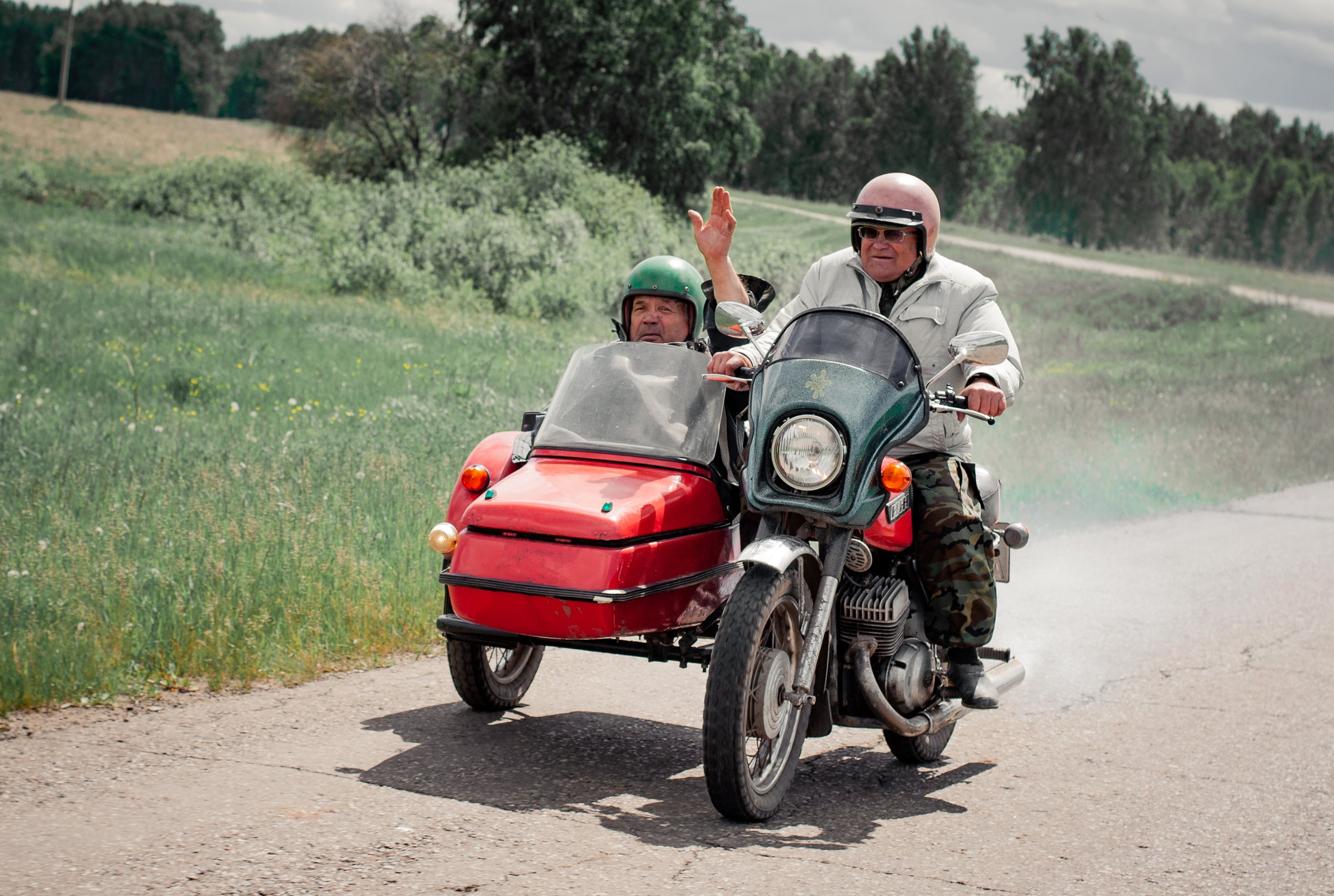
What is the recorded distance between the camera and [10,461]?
9.43 metres

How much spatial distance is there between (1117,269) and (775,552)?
45.7 meters

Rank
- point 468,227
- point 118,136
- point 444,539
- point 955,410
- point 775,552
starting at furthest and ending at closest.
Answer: point 118,136, point 468,227, point 444,539, point 955,410, point 775,552

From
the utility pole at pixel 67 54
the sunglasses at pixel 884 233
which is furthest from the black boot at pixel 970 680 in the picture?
the utility pole at pixel 67 54

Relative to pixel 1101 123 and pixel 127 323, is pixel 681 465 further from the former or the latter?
pixel 1101 123

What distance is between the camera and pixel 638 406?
5.28 meters

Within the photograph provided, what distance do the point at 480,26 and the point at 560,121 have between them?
4.32m

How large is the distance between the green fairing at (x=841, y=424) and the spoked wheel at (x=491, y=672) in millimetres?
1488

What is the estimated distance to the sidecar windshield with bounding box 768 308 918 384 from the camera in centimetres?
460

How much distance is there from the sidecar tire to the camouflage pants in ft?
1.37

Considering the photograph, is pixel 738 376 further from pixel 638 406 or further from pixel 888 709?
pixel 888 709

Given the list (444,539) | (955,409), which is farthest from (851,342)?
(444,539)

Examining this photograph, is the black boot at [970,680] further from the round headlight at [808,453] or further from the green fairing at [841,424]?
the round headlight at [808,453]

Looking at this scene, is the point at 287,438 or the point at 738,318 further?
the point at 287,438

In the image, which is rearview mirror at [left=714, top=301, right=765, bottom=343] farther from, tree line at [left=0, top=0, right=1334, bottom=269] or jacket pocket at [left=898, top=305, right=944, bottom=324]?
tree line at [left=0, top=0, right=1334, bottom=269]
